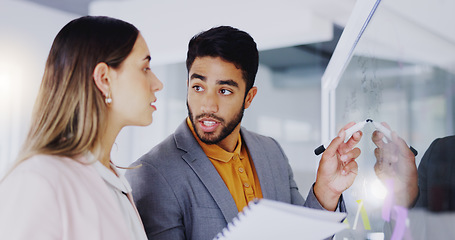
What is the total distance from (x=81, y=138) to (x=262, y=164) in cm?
65

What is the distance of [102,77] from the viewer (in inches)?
34.7

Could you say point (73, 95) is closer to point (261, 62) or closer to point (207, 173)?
point (207, 173)

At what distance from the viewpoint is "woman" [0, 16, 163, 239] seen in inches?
28.8

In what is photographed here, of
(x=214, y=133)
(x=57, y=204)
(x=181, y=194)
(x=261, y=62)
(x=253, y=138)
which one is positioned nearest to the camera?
(x=57, y=204)

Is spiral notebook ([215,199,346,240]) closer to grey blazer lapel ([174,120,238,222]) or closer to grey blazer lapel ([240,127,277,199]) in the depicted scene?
grey blazer lapel ([174,120,238,222])

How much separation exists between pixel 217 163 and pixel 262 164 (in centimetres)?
14

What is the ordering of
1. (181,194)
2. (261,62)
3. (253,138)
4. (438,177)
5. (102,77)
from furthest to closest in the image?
(261,62) → (253,138) → (181,194) → (102,77) → (438,177)

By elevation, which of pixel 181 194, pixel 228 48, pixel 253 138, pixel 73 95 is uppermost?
pixel 228 48

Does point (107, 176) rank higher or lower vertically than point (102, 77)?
lower

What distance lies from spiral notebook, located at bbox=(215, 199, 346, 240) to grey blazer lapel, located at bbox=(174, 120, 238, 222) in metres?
0.33

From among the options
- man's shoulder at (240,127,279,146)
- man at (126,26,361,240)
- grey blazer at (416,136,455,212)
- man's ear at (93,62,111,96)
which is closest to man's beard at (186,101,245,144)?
man at (126,26,361,240)

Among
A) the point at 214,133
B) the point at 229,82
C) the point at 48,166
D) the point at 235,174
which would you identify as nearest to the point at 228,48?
the point at 229,82

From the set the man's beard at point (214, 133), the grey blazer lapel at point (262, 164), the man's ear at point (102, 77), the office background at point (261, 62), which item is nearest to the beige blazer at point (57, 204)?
the man's ear at point (102, 77)

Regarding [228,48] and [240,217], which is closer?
[240,217]
